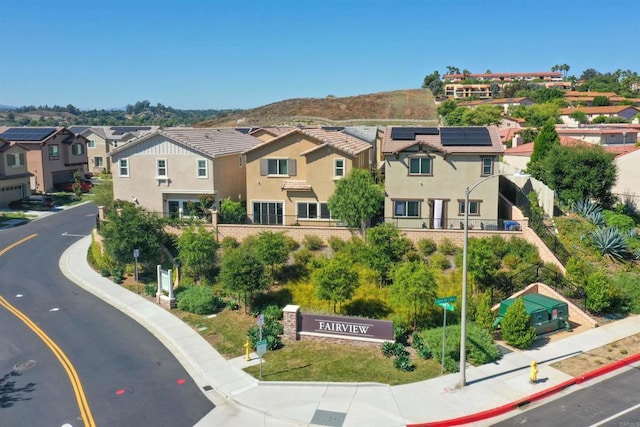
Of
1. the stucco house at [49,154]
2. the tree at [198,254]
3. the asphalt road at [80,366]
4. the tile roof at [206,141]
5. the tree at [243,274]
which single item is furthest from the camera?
the stucco house at [49,154]

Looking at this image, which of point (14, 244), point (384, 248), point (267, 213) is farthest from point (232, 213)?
point (14, 244)

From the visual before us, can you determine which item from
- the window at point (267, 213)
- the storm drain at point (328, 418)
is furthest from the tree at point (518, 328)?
the window at point (267, 213)

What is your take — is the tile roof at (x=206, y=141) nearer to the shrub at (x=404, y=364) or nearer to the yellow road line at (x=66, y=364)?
the yellow road line at (x=66, y=364)

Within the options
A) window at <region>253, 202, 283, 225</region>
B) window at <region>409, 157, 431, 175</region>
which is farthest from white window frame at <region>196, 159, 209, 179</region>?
window at <region>409, 157, 431, 175</region>

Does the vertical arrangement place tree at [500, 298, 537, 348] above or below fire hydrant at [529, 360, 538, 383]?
above

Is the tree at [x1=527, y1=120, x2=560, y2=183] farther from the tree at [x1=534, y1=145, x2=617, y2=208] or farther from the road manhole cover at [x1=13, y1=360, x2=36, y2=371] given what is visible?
the road manhole cover at [x1=13, y1=360, x2=36, y2=371]

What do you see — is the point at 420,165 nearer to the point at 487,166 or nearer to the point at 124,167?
the point at 487,166
